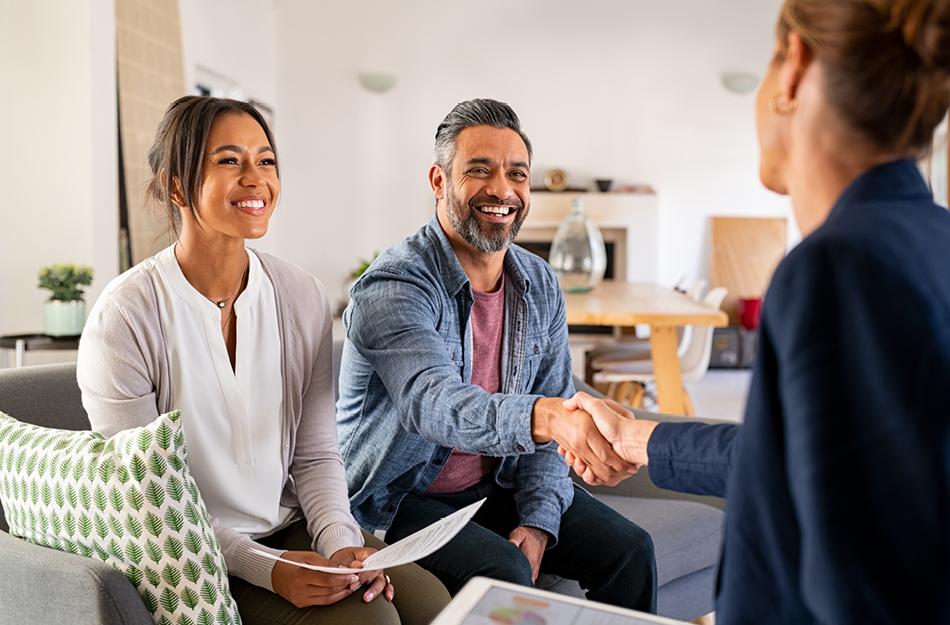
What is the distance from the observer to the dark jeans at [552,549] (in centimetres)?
176

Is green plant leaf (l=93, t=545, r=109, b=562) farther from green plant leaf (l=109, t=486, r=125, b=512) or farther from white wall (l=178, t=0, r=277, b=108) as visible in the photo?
white wall (l=178, t=0, r=277, b=108)

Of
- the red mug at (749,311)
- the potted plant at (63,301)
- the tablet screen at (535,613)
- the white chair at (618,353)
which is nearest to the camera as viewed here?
the tablet screen at (535,613)

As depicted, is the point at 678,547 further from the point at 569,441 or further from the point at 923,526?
the point at 923,526

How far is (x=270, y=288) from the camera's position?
5.75ft

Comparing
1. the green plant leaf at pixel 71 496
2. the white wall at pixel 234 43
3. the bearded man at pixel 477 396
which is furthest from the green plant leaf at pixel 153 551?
the white wall at pixel 234 43

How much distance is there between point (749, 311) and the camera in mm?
7930

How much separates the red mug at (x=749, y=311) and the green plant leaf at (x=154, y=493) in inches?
276

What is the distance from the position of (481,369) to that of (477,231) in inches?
11.1

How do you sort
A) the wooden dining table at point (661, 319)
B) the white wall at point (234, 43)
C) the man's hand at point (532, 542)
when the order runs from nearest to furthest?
the man's hand at point (532, 542) → the wooden dining table at point (661, 319) → the white wall at point (234, 43)

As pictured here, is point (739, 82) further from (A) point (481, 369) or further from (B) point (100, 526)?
(B) point (100, 526)

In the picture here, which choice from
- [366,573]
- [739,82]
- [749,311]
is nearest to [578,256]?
[366,573]

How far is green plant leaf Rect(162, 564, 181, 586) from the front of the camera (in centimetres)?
131

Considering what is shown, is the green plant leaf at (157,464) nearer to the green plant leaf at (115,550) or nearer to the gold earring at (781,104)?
the green plant leaf at (115,550)

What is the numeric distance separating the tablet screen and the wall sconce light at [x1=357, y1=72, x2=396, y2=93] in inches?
282
